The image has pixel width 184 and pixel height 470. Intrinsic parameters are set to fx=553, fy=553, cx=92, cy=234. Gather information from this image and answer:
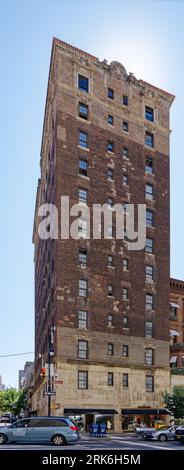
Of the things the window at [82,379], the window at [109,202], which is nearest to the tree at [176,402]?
the window at [82,379]

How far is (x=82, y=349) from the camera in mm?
60938

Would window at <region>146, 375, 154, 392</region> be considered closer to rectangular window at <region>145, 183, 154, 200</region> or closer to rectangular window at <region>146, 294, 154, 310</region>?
rectangular window at <region>146, 294, 154, 310</region>

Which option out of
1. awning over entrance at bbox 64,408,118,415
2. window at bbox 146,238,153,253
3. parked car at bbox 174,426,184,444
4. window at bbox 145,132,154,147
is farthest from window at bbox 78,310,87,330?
window at bbox 145,132,154,147

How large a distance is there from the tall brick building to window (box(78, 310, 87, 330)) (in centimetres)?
11

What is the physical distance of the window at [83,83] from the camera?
67.9 meters

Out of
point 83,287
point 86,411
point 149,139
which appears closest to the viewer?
point 86,411

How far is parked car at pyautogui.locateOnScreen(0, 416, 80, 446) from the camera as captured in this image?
28.9 m

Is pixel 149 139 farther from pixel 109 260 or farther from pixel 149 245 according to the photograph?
pixel 109 260

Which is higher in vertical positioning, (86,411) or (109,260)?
(109,260)

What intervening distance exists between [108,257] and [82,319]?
8621 millimetres

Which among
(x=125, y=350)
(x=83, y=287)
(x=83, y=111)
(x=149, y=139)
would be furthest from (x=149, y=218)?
(x=125, y=350)

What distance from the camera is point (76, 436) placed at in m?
29.5
